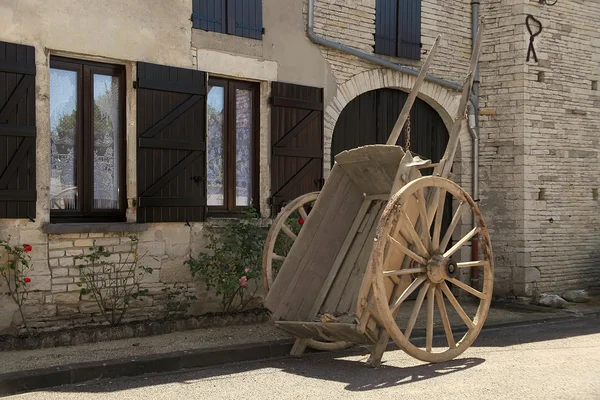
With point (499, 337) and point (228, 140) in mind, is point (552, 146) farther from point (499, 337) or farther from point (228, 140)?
point (228, 140)

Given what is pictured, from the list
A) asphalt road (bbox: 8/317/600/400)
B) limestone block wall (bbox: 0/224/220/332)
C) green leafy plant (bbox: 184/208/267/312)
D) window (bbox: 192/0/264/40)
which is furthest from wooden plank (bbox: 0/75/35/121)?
asphalt road (bbox: 8/317/600/400)

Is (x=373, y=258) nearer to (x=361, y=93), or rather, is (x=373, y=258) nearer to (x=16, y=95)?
Answer: (x=16, y=95)

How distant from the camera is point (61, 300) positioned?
25.6ft

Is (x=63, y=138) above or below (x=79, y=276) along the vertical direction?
above

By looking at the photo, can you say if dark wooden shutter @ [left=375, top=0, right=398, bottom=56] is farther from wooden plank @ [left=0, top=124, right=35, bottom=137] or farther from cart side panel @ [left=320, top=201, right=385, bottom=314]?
→ wooden plank @ [left=0, top=124, right=35, bottom=137]

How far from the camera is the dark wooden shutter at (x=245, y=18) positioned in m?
9.06

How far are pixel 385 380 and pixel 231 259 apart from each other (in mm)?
3016

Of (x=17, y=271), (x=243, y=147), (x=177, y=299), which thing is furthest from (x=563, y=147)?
(x=17, y=271)

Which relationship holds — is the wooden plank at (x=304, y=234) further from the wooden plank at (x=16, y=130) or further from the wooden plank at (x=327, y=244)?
the wooden plank at (x=16, y=130)

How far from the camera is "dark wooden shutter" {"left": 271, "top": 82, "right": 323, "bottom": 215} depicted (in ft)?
30.6

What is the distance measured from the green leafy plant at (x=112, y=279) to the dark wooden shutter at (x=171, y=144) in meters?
0.48

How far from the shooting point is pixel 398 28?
1065 centimetres

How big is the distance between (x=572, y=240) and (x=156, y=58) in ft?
22.0

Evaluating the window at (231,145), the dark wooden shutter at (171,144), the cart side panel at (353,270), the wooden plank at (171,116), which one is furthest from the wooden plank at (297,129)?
the cart side panel at (353,270)
